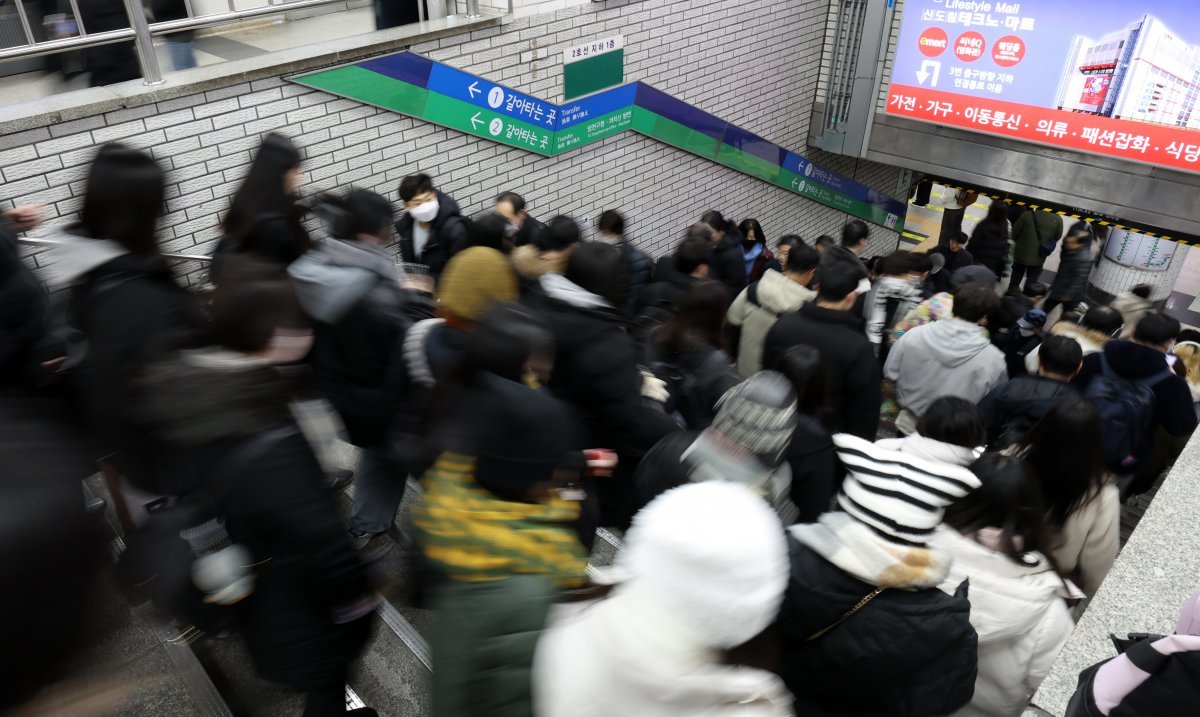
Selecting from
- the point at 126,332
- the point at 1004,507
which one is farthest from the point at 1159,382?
the point at 126,332

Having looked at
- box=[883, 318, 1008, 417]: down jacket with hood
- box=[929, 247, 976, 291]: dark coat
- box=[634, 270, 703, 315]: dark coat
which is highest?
box=[634, 270, 703, 315]: dark coat

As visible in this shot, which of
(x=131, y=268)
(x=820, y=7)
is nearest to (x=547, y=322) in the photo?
(x=131, y=268)

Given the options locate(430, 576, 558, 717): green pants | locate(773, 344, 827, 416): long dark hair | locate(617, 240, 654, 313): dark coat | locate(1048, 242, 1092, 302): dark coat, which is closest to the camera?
locate(430, 576, 558, 717): green pants

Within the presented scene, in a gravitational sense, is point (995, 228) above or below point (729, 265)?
below

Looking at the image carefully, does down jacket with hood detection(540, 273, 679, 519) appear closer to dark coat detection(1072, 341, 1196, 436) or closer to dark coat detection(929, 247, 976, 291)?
dark coat detection(1072, 341, 1196, 436)

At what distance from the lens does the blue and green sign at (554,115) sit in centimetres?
547

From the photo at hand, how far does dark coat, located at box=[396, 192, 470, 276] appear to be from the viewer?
187 inches

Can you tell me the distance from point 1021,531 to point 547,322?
65.1 inches

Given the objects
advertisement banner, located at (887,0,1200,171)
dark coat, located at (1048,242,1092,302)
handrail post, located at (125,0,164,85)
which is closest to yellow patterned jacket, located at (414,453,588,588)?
handrail post, located at (125,0,164,85)

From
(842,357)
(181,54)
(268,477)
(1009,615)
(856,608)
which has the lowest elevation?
(1009,615)

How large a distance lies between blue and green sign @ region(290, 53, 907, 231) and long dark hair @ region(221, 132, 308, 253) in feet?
6.00

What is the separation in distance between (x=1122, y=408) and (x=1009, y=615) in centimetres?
200

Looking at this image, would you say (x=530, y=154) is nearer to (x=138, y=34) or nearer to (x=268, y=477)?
(x=138, y=34)

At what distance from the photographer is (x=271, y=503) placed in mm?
1834
